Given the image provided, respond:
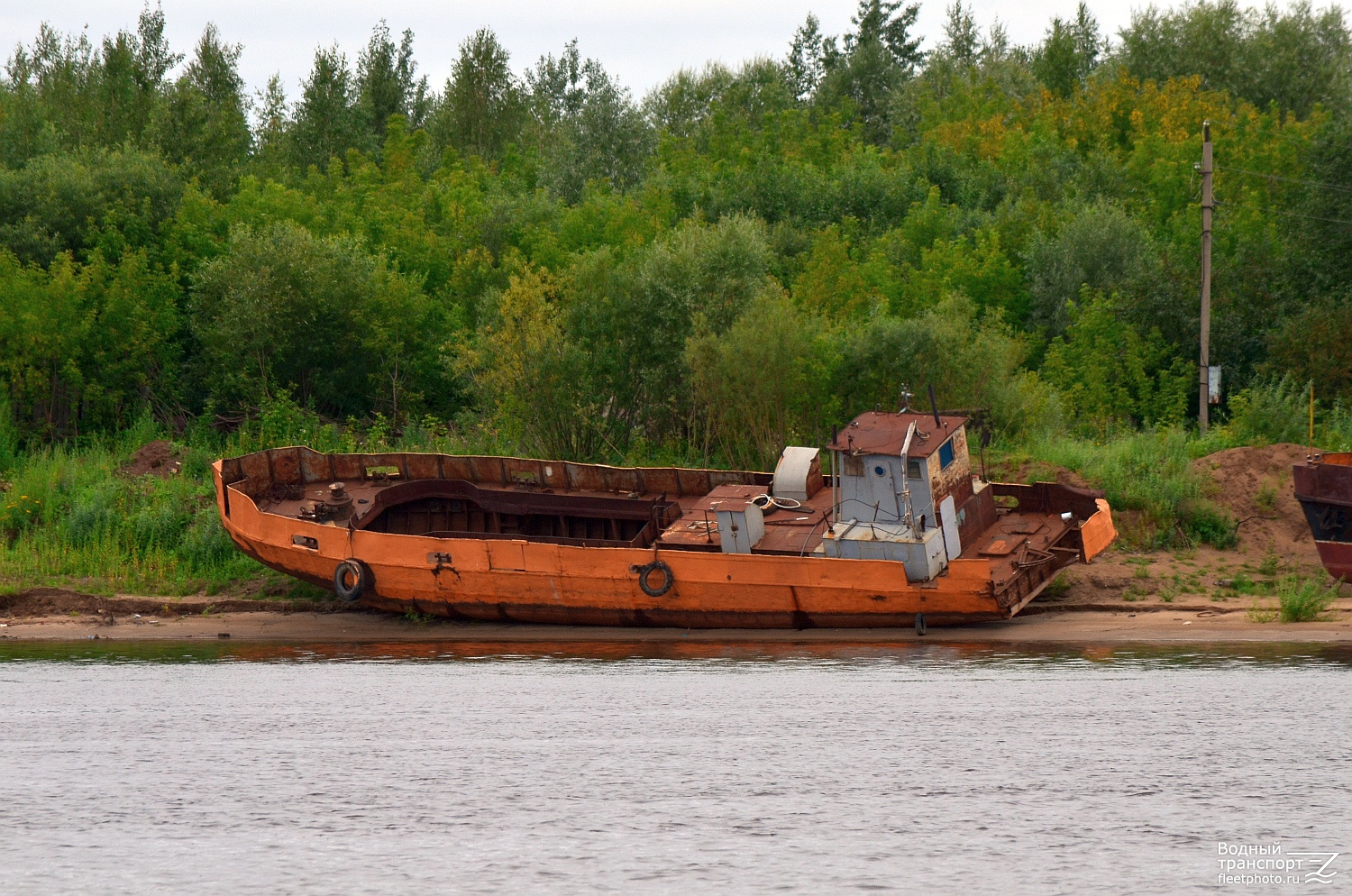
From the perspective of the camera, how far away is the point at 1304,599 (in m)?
21.1

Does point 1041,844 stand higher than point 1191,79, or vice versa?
point 1191,79

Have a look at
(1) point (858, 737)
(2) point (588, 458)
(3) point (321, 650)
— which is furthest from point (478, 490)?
(1) point (858, 737)

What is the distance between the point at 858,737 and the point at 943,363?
12428 mm

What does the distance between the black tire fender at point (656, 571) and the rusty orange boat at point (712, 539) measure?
3 cm

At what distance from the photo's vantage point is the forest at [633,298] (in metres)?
28.4

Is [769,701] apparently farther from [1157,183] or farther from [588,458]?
[1157,183]

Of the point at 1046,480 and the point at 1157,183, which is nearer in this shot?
the point at 1046,480

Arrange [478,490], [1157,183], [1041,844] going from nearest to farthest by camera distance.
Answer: [1041,844], [478,490], [1157,183]

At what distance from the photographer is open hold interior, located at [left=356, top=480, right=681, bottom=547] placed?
926 inches

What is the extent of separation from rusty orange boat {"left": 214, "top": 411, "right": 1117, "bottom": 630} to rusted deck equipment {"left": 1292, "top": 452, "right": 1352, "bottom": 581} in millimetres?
2954

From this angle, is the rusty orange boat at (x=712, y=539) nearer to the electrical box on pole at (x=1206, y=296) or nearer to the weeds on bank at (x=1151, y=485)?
the weeds on bank at (x=1151, y=485)

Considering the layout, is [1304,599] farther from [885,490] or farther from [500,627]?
[500,627]

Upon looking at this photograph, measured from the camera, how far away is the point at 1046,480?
25.8 meters

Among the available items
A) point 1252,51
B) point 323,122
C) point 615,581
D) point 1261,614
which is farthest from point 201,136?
point 1252,51
